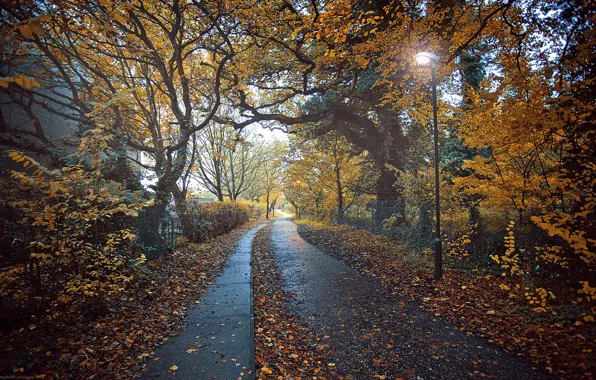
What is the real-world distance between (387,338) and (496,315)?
210 cm

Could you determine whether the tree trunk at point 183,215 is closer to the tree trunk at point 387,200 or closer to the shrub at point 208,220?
the shrub at point 208,220

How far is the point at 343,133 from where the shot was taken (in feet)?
45.1

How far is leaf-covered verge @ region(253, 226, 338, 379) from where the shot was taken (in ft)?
11.4

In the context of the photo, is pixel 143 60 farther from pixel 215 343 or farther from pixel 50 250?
pixel 215 343

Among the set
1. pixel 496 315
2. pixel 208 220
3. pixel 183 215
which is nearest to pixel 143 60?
pixel 183 215

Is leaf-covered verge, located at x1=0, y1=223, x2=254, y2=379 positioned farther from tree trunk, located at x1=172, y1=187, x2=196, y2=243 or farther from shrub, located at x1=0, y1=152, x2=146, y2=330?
tree trunk, located at x1=172, y1=187, x2=196, y2=243

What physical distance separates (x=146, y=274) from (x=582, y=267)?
27.6 ft

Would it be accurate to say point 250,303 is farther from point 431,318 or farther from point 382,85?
point 382,85

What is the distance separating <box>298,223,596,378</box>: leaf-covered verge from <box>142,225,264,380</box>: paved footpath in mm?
3451

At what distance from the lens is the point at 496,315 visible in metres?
4.66

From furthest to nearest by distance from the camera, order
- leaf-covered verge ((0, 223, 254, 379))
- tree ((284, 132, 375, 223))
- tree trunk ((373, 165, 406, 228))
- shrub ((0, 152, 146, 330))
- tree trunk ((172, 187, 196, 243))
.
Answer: tree ((284, 132, 375, 223)), tree trunk ((373, 165, 406, 228)), tree trunk ((172, 187, 196, 243)), shrub ((0, 152, 146, 330)), leaf-covered verge ((0, 223, 254, 379))

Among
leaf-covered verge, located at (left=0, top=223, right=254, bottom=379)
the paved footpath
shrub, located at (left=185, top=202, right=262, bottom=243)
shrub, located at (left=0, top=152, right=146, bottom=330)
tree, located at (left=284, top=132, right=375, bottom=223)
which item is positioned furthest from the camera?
tree, located at (left=284, top=132, right=375, bottom=223)

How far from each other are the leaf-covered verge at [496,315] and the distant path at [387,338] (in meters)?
0.31

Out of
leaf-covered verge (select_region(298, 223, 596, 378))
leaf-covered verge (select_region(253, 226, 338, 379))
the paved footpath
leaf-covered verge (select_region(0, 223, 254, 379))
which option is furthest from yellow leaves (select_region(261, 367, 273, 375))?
leaf-covered verge (select_region(298, 223, 596, 378))
